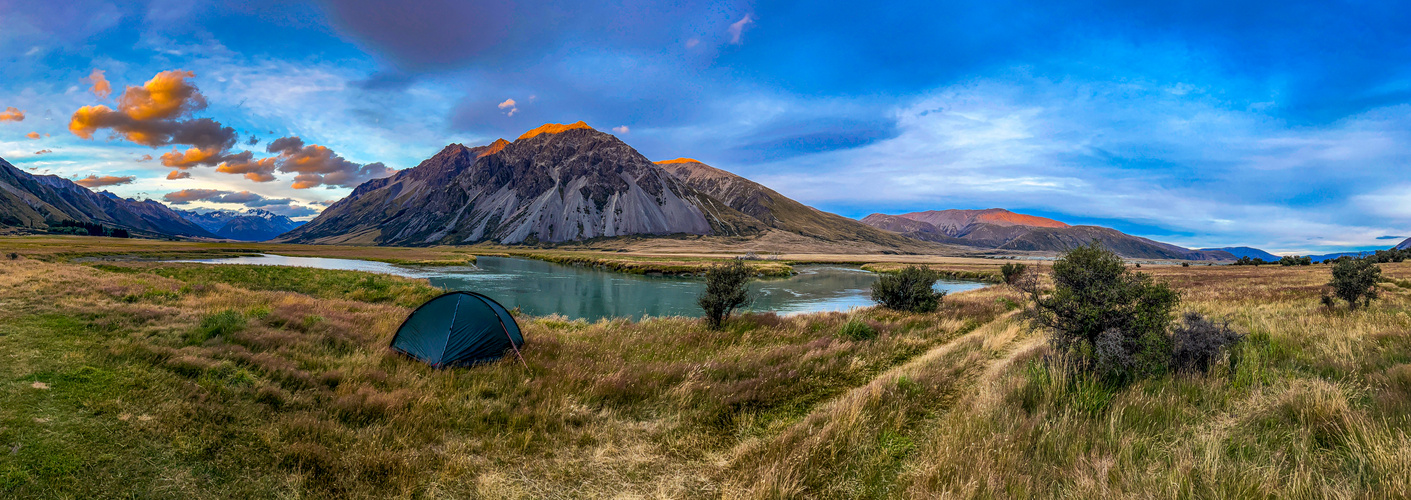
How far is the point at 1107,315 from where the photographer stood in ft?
28.4

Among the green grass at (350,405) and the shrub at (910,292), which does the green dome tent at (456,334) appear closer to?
the green grass at (350,405)

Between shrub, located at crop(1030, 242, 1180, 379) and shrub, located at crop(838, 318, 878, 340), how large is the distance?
17.6 feet

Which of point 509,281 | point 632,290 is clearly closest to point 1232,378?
point 632,290

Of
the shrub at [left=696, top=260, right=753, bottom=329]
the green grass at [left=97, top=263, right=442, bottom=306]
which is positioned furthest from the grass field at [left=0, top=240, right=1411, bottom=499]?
the green grass at [left=97, top=263, right=442, bottom=306]

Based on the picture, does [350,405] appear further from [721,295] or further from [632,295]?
[632,295]

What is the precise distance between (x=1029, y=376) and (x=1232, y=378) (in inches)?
116

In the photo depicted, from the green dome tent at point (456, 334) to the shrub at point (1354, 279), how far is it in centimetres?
2373

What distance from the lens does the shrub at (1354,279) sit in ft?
47.4

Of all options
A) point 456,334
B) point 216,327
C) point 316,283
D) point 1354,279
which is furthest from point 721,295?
point 316,283

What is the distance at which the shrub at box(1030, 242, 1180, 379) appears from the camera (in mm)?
7895

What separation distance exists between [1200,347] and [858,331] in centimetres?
757

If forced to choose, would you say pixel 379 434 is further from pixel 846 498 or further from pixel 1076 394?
pixel 1076 394

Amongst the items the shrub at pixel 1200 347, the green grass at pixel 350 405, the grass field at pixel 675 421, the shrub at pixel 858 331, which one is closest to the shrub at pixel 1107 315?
the shrub at pixel 1200 347

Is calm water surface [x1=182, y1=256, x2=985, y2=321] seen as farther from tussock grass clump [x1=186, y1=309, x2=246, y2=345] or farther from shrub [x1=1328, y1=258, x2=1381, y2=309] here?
shrub [x1=1328, y1=258, x2=1381, y2=309]
